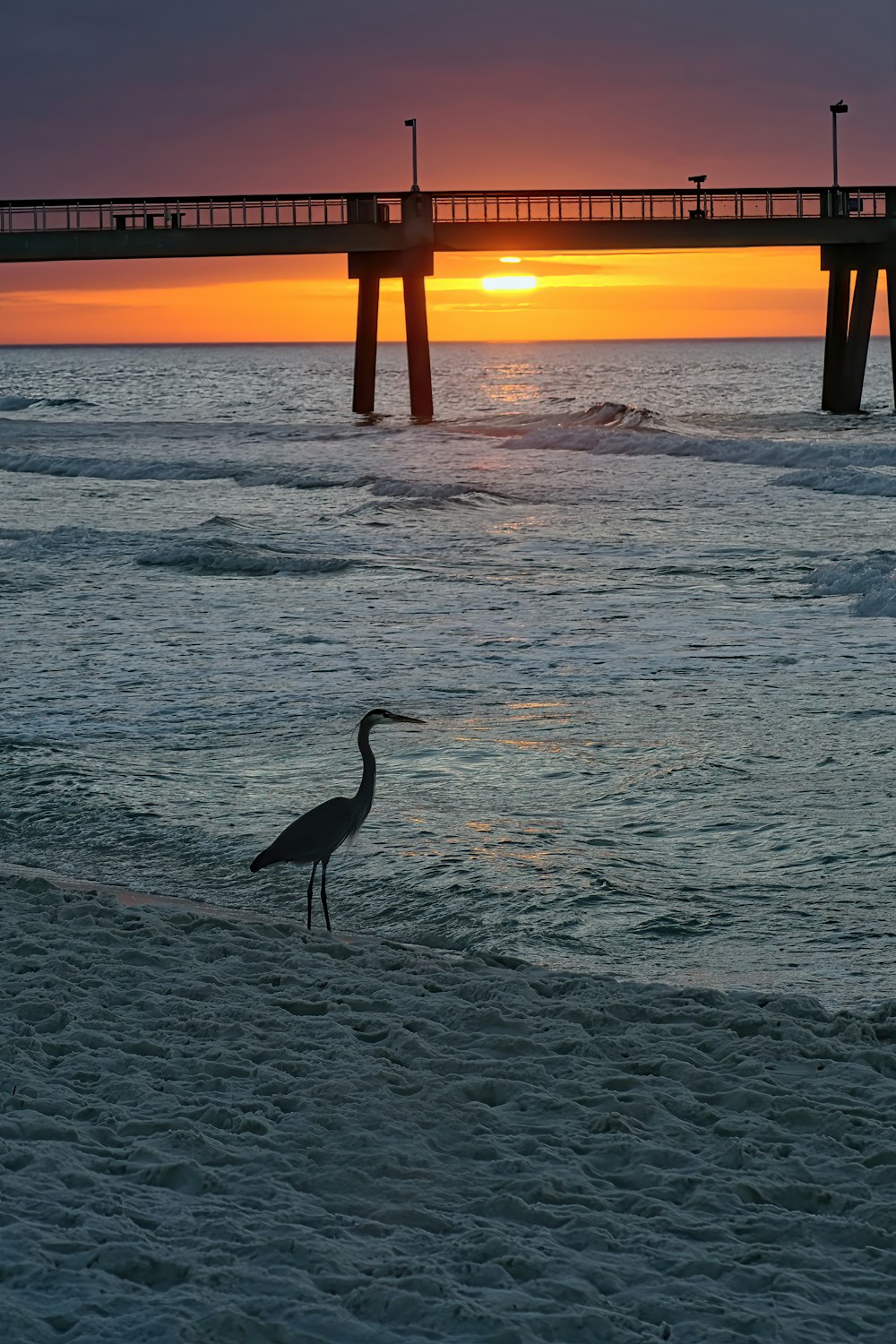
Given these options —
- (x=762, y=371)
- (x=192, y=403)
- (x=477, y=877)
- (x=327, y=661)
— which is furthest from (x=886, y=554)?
(x=762, y=371)

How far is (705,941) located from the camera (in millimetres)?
7773

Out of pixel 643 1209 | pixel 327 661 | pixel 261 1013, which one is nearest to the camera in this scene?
pixel 643 1209

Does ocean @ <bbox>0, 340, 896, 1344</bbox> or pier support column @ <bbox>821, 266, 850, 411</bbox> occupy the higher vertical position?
pier support column @ <bbox>821, 266, 850, 411</bbox>

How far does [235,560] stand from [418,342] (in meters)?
32.8

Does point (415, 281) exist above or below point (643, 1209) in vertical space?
above

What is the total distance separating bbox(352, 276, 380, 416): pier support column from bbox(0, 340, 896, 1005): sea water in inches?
857

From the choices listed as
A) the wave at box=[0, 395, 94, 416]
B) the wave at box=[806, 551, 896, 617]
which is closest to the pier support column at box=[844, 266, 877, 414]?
the wave at box=[806, 551, 896, 617]

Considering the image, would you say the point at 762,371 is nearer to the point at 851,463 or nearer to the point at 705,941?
the point at 851,463

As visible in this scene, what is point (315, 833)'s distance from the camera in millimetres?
7680

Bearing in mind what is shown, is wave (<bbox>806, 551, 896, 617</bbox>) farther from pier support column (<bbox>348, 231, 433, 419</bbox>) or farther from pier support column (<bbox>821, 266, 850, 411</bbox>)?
pier support column (<bbox>821, 266, 850, 411</bbox>)

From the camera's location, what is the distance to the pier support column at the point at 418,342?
51188mm

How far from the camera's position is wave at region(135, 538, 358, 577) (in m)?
22.3

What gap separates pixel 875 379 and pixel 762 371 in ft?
80.5

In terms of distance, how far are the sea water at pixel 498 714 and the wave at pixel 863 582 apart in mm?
60
